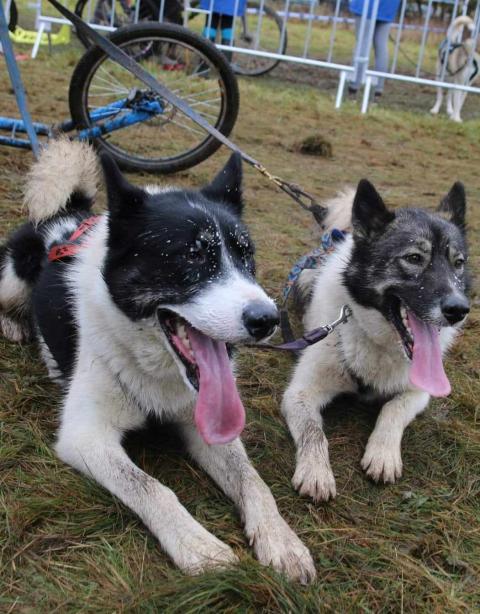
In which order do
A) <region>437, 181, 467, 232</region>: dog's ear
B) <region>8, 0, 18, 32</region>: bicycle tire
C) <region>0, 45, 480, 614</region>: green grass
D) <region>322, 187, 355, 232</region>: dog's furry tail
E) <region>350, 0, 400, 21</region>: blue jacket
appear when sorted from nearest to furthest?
<region>0, 45, 480, 614</region>: green grass
<region>437, 181, 467, 232</region>: dog's ear
<region>322, 187, 355, 232</region>: dog's furry tail
<region>8, 0, 18, 32</region>: bicycle tire
<region>350, 0, 400, 21</region>: blue jacket

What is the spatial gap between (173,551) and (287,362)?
1.53m

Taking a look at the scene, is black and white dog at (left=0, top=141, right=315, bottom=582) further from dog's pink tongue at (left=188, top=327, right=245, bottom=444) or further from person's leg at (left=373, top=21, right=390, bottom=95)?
person's leg at (left=373, top=21, right=390, bottom=95)

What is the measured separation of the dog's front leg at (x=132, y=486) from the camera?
1799 millimetres

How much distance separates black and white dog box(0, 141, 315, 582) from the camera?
1.88m

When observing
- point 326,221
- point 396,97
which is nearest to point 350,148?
point 326,221

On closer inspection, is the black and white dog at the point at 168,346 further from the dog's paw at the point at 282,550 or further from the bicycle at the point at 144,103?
the bicycle at the point at 144,103

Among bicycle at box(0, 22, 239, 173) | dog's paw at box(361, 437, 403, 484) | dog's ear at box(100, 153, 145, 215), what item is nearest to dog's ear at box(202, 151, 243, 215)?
dog's ear at box(100, 153, 145, 215)

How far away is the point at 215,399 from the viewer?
6.40ft

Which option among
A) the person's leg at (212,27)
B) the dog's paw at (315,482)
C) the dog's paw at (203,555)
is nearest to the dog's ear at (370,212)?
the dog's paw at (315,482)

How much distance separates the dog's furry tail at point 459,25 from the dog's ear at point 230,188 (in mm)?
9072

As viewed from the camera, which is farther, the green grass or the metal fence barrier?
the metal fence barrier

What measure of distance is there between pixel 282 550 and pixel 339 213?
234cm

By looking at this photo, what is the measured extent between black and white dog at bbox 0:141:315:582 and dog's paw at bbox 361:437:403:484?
488 mm

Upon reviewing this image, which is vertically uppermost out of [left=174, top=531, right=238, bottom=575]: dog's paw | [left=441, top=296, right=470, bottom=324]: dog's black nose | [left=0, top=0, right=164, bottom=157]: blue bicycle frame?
[left=441, top=296, right=470, bottom=324]: dog's black nose
